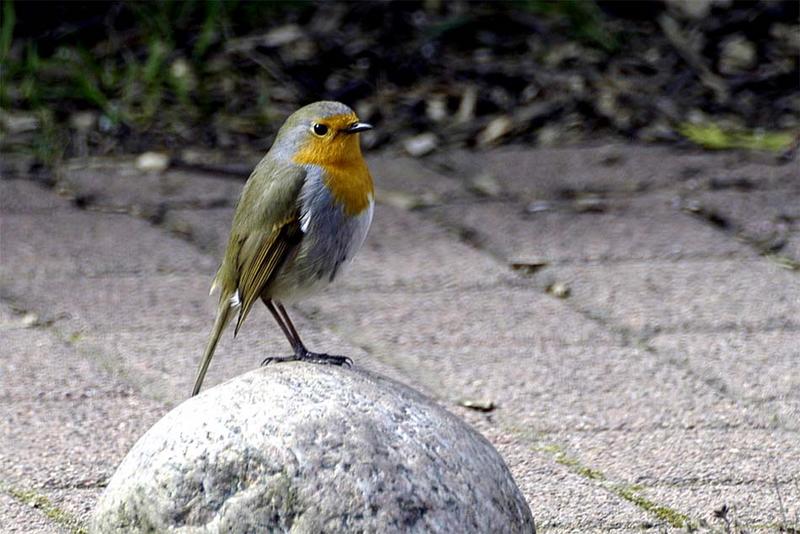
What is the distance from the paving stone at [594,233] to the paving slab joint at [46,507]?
2264 millimetres

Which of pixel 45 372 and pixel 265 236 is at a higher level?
pixel 265 236

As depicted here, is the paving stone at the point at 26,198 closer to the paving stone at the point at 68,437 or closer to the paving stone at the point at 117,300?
the paving stone at the point at 117,300

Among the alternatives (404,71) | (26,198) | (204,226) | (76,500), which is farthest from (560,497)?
(404,71)

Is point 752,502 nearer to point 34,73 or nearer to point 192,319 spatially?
point 192,319

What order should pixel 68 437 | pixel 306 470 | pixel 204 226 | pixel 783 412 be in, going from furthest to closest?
pixel 204 226, pixel 783 412, pixel 68 437, pixel 306 470

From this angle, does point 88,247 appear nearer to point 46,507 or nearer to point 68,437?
point 68,437

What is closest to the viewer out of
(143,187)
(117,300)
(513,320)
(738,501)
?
(738,501)

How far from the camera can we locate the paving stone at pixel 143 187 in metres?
5.80

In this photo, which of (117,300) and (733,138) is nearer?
(117,300)

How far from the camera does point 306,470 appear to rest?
9.20ft

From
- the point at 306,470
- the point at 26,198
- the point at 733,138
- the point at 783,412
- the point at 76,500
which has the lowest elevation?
the point at 733,138

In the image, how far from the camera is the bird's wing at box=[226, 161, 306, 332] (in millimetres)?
3770

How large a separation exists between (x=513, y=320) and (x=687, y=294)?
63 cm

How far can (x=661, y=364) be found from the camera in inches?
175
